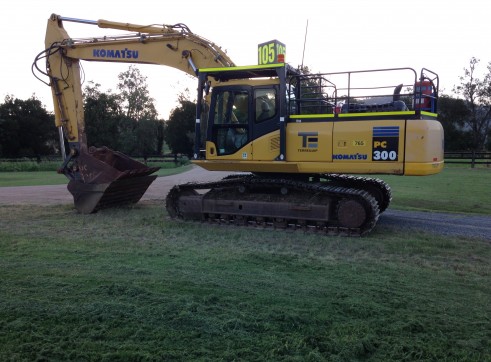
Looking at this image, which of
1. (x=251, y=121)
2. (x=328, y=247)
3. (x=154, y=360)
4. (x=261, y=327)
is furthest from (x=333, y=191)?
(x=154, y=360)

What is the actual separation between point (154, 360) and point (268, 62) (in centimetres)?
713

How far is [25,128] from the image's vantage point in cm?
5559

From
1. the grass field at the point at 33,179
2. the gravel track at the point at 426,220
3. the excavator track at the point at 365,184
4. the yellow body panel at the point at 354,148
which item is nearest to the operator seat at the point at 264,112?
the yellow body panel at the point at 354,148

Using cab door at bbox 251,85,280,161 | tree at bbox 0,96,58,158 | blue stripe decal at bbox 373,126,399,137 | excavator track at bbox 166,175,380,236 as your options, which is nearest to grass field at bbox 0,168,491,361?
excavator track at bbox 166,175,380,236

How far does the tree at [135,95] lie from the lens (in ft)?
161

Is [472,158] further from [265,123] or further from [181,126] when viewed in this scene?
[181,126]

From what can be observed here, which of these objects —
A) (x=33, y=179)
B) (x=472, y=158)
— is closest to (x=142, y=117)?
(x=33, y=179)

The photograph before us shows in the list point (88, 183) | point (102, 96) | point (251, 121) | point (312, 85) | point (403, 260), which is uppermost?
point (102, 96)

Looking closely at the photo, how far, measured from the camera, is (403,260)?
6449 mm

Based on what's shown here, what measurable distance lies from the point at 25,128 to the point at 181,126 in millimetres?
19684

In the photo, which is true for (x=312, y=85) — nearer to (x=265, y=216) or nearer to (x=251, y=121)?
(x=251, y=121)

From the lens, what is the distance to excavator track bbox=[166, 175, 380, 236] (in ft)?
27.3

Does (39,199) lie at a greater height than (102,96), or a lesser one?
lesser

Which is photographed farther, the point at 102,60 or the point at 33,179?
the point at 33,179
